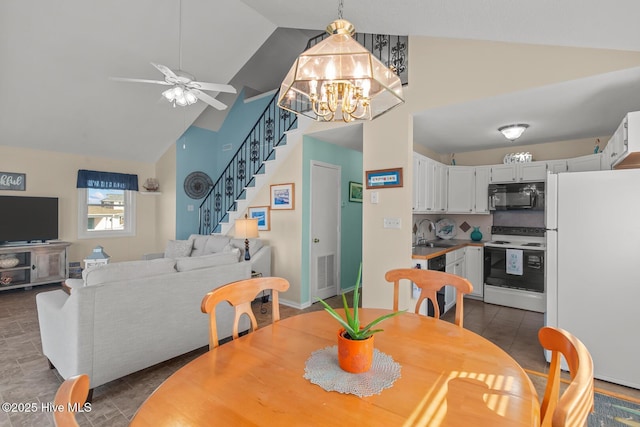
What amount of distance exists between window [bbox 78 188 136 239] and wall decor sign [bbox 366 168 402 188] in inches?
212

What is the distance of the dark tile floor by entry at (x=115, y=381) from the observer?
2.02m

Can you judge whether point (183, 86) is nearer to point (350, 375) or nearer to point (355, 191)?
point (355, 191)

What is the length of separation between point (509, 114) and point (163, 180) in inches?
252

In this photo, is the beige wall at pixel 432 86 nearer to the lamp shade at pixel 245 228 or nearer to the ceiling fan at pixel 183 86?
the lamp shade at pixel 245 228

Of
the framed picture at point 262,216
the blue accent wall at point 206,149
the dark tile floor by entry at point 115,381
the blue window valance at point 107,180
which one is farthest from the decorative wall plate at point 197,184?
the dark tile floor by entry at point 115,381

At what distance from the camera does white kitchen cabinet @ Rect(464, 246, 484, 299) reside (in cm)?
448

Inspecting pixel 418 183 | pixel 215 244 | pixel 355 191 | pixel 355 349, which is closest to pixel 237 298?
pixel 355 349

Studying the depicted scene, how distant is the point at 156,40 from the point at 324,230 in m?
3.68

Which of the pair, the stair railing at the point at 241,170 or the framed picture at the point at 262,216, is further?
the stair railing at the point at 241,170

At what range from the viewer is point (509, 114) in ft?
10.6

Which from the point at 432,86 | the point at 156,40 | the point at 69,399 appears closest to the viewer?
the point at 69,399

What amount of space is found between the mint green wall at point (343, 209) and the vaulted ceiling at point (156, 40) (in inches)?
62.1

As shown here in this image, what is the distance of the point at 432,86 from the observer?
313 cm

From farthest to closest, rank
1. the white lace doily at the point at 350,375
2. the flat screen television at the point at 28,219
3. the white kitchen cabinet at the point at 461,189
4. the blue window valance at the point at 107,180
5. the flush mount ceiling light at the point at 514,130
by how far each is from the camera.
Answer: the blue window valance at the point at 107,180 < the flat screen television at the point at 28,219 < the white kitchen cabinet at the point at 461,189 < the flush mount ceiling light at the point at 514,130 < the white lace doily at the point at 350,375
